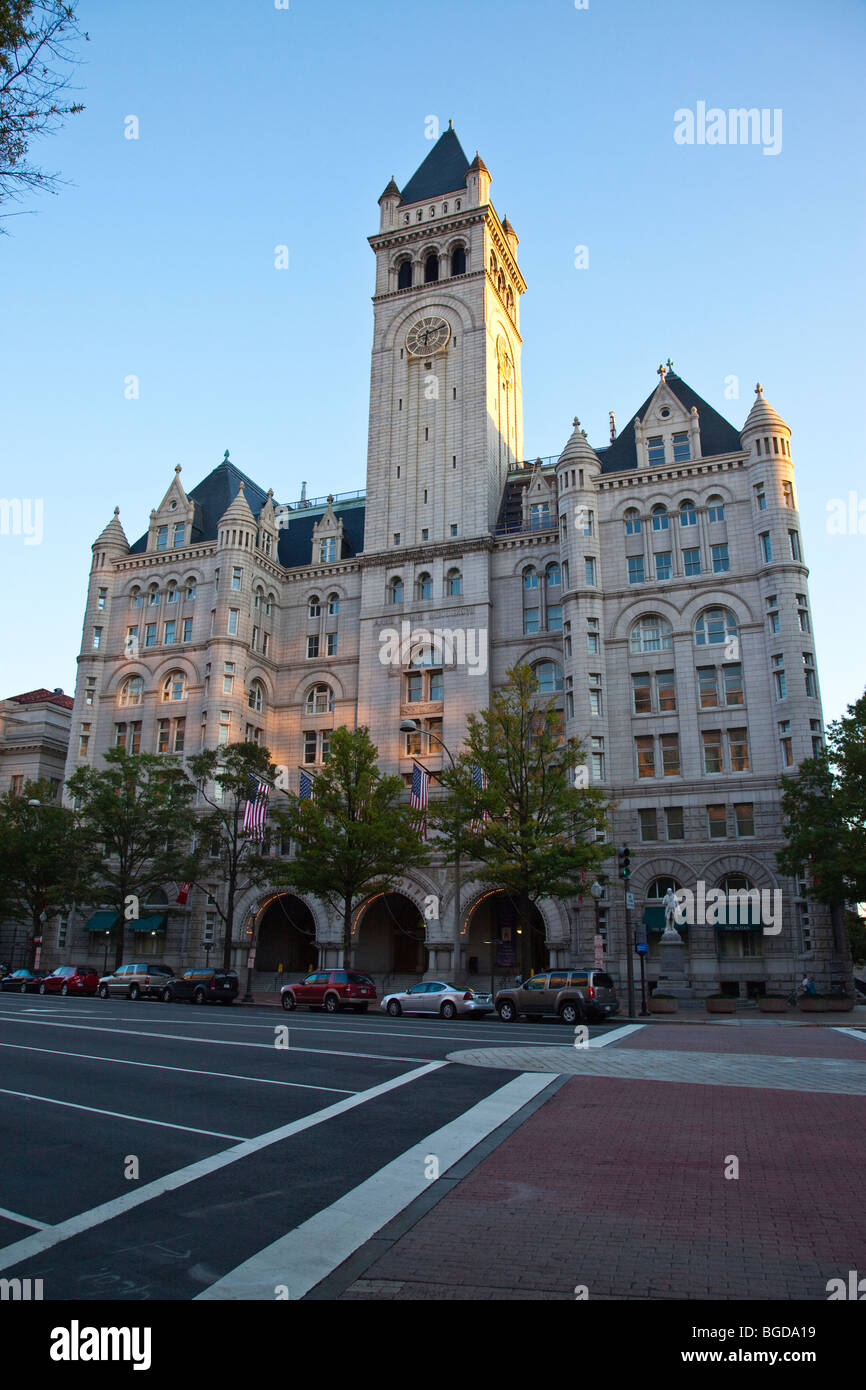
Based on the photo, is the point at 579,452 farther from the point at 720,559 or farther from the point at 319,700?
the point at 319,700

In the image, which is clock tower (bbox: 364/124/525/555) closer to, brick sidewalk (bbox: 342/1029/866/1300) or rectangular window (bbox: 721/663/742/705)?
rectangular window (bbox: 721/663/742/705)

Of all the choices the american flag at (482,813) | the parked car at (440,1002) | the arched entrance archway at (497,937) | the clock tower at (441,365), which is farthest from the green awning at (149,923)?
the clock tower at (441,365)

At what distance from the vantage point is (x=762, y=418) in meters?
48.6

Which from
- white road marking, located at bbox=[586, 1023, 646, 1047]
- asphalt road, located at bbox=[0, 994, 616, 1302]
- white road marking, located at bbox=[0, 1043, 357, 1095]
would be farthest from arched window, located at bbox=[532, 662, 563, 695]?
white road marking, located at bbox=[0, 1043, 357, 1095]

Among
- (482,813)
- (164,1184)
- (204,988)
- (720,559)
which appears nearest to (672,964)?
(482,813)

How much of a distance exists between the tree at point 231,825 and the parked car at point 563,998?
1728 cm

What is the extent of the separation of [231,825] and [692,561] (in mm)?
28300

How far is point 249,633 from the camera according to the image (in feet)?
193

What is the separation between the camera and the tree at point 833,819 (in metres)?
37.0

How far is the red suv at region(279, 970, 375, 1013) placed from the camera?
33.2 meters

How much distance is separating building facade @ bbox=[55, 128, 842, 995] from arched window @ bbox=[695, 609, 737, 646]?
10cm
